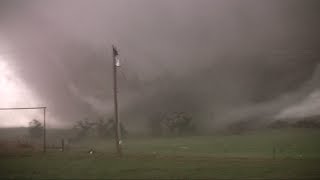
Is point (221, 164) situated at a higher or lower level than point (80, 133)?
lower

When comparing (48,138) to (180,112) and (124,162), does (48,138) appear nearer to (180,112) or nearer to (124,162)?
(124,162)

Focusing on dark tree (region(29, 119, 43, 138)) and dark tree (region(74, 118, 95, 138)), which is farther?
dark tree (region(74, 118, 95, 138))

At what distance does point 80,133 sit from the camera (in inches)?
1091

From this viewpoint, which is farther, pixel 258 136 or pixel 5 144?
pixel 258 136

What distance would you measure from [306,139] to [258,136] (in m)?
9.12

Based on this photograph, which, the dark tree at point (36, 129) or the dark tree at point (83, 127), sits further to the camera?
the dark tree at point (83, 127)

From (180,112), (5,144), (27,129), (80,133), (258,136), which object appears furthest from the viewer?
(180,112)

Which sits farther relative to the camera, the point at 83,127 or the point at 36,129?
the point at 83,127

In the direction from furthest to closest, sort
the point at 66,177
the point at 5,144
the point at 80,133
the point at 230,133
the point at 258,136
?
the point at 230,133, the point at 80,133, the point at 258,136, the point at 5,144, the point at 66,177

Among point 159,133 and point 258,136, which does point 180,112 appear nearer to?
point 159,133

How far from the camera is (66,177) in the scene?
29.8 feet

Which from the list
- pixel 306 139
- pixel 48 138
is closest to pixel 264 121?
pixel 306 139

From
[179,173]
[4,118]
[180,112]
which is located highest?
[180,112]

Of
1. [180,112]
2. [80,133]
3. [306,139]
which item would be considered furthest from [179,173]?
[180,112]
